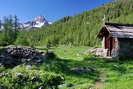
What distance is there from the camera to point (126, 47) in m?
32.9

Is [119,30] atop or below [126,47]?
atop

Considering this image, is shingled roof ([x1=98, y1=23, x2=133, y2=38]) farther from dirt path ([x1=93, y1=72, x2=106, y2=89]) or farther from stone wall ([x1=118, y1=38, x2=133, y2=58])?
dirt path ([x1=93, y1=72, x2=106, y2=89])

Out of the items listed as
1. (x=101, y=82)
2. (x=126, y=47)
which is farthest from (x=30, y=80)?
(x=126, y=47)

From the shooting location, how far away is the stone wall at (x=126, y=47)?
3256cm

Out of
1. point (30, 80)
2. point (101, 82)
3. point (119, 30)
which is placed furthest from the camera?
point (119, 30)

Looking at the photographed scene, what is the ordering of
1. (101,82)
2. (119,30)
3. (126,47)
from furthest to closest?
(119,30), (126,47), (101,82)

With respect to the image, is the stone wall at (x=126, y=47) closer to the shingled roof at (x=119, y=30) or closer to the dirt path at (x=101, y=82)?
A: the shingled roof at (x=119, y=30)

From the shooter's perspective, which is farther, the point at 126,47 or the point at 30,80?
the point at 126,47

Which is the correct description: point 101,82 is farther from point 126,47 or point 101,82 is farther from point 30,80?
point 126,47

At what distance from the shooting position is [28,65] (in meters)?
23.1

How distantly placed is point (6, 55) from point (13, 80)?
33.1 ft

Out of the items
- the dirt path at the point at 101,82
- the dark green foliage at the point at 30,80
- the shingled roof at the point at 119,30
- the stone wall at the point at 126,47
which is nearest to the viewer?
the dirt path at the point at 101,82

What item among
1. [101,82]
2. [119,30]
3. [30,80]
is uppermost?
[119,30]

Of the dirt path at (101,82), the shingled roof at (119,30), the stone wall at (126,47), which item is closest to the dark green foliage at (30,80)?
the dirt path at (101,82)
